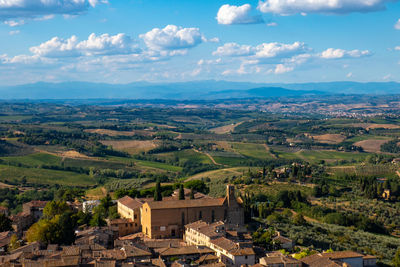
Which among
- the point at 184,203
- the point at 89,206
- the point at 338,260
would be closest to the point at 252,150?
the point at 89,206

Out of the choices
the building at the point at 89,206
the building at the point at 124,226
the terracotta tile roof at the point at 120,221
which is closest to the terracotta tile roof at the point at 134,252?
the terracotta tile roof at the point at 120,221

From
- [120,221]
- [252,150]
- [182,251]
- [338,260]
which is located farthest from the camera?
[252,150]

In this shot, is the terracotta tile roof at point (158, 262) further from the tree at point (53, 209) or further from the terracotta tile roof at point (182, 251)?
the tree at point (53, 209)

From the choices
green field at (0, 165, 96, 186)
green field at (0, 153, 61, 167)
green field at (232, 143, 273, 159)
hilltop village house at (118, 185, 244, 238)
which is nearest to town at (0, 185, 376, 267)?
hilltop village house at (118, 185, 244, 238)

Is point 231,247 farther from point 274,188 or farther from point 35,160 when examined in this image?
point 35,160

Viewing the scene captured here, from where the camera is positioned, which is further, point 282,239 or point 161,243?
point 282,239

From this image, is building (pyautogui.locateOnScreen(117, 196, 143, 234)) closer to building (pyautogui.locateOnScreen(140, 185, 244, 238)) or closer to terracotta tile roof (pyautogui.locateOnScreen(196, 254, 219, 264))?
building (pyautogui.locateOnScreen(140, 185, 244, 238))

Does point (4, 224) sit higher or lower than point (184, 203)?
lower

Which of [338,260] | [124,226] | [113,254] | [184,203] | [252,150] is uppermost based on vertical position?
[184,203]
